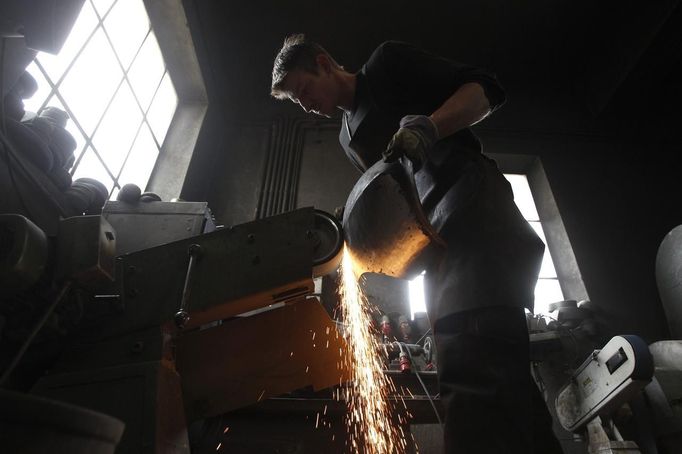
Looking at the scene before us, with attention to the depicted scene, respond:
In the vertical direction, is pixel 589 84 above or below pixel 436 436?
above

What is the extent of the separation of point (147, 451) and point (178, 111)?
11.1 ft

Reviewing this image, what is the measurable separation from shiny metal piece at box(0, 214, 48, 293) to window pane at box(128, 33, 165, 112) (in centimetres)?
229

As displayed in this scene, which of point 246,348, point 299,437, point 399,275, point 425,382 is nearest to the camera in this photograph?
point 399,275

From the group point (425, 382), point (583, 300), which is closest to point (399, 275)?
point (425, 382)

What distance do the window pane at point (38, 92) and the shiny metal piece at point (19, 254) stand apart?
3.96 ft

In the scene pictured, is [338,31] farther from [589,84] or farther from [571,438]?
[571,438]

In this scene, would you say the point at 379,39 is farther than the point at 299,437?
Yes

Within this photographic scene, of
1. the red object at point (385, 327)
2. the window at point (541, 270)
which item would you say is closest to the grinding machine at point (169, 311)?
the red object at point (385, 327)

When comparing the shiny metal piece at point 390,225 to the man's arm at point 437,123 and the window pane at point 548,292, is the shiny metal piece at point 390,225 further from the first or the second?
the window pane at point 548,292

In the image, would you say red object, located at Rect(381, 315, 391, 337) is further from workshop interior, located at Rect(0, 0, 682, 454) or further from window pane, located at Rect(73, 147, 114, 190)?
window pane, located at Rect(73, 147, 114, 190)

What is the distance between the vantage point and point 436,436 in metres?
1.89

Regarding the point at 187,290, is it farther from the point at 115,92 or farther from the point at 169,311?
the point at 115,92

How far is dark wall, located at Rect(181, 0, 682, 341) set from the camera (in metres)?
3.47

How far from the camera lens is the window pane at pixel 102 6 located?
236cm
